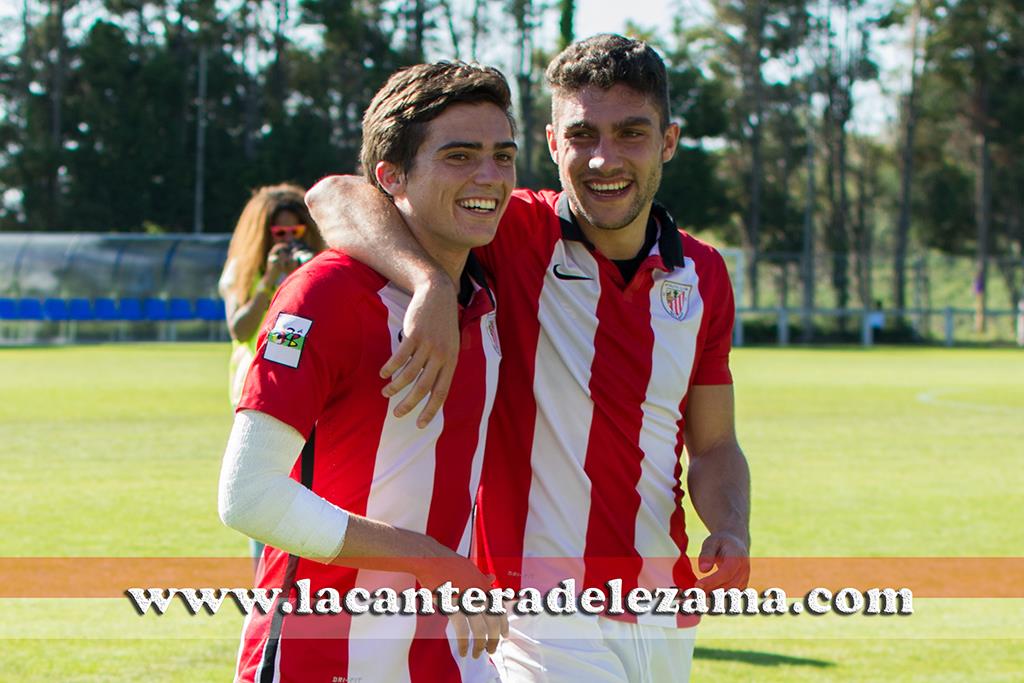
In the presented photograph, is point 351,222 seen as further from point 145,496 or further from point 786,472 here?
point 786,472

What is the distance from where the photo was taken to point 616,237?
3.55 metres

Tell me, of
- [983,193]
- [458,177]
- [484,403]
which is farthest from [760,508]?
[983,193]

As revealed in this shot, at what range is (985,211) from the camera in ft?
195

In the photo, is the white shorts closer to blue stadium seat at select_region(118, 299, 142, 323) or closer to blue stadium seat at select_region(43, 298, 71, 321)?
blue stadium seat at select_region(118, 299, 142, 323)

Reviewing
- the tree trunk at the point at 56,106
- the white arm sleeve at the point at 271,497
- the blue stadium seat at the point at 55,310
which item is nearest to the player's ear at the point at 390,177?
the white arm sleeve at the point at 271,497

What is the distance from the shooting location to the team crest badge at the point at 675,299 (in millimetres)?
3508

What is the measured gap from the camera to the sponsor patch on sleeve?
2.53m

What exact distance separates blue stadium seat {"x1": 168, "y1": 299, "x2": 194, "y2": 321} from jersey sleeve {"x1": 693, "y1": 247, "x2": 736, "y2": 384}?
4002 cm

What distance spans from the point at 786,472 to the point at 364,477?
10748mm

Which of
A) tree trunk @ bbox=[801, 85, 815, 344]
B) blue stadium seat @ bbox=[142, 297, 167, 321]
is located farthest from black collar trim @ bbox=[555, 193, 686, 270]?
tree trunk @ bbox=[801, 85, 815, 344]

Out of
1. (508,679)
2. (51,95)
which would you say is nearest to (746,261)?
(51,95)

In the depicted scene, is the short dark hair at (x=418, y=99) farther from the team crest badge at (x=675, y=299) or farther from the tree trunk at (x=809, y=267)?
the tree trunk at (x=809, y=267)

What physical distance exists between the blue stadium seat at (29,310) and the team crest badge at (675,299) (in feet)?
135

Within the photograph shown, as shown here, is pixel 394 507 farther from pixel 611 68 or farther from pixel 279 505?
pixel 611 68
